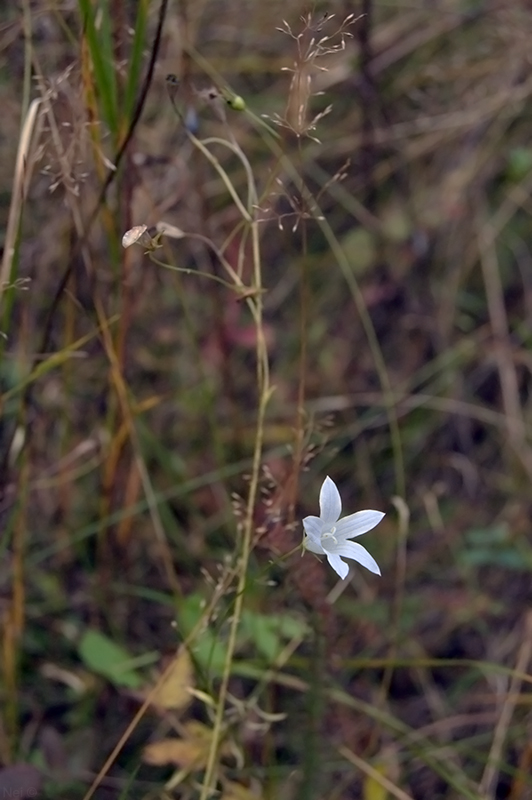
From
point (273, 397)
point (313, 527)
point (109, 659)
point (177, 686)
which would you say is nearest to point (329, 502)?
point (313, 527)

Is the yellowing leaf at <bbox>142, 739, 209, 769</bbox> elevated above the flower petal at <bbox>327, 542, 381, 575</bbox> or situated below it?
below

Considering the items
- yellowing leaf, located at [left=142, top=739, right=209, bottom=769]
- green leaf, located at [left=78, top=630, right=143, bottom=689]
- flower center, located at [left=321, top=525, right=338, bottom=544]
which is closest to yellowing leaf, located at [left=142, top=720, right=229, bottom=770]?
yellowing leaf, located at [left=142, top=739, right=209, bottom=769]

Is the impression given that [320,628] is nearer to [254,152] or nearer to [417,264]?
[417,264]

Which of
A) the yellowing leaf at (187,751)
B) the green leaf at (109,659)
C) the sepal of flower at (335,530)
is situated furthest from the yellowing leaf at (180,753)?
the sepal of flower at (335,530)

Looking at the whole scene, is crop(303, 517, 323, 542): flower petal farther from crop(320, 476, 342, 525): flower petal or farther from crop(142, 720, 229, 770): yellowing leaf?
crop(142, 720, 229, 770): yellowing leaf

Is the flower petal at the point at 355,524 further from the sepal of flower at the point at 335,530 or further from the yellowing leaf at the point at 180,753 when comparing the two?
the yellowing leaf at the point at 180,753

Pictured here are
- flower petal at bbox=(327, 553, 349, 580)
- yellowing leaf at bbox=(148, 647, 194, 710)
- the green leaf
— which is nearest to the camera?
flower petal at bbox=(327, 553, 349, 580)

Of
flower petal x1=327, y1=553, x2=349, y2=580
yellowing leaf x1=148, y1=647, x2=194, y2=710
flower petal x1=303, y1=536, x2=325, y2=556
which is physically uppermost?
flower petal x1=327, y1=553, x2=349, y2=580
